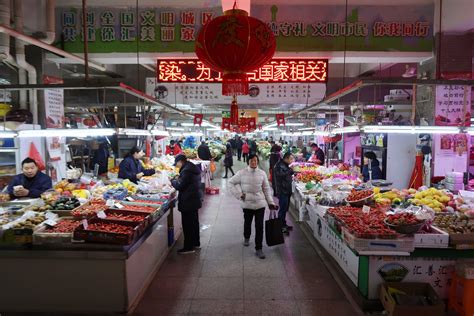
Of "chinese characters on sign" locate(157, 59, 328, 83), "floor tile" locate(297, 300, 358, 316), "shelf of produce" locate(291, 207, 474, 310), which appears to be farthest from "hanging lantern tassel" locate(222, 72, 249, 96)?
"chinese characters on sign" locate(157, 59, 328, 83)

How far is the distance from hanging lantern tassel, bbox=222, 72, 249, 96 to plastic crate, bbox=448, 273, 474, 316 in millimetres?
3707

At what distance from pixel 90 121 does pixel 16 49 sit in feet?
21.2

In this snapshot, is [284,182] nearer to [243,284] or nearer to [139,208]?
[243,284]

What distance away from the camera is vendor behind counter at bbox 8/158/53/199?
21.0ft

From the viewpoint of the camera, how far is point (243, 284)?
535cm

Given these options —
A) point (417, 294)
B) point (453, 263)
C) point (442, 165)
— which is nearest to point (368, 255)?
point (417, 294)

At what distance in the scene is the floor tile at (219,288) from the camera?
496 cm

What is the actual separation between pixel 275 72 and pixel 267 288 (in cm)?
453

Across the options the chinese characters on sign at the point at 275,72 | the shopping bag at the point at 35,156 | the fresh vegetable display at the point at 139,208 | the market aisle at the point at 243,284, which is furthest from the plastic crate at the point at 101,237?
the chinese characters on sign at the point at 275,72

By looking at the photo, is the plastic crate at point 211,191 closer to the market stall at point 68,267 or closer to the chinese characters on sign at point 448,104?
the chinese characters on sign at point 448,104

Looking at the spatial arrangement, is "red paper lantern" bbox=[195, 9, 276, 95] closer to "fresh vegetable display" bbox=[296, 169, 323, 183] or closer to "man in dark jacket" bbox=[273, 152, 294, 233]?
"man in dark jacket" bbox=[273, 152, 294, 233]

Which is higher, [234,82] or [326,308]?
[234,82]

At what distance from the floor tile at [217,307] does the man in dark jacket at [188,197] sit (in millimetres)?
2061

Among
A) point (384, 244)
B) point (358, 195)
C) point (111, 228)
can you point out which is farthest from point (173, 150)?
point (384, 244)
